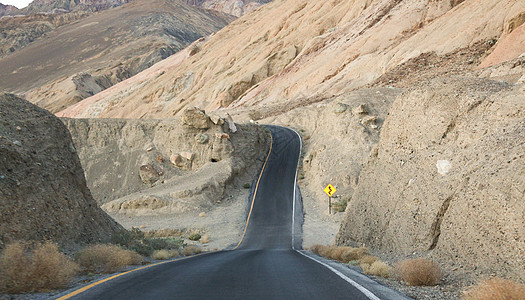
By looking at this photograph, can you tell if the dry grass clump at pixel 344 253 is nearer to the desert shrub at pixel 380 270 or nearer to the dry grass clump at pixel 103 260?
the desert shrub at pixel 380 270

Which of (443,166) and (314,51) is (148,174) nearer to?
(443,166)

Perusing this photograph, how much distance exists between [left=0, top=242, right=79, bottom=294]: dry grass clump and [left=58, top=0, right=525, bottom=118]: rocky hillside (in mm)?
49177

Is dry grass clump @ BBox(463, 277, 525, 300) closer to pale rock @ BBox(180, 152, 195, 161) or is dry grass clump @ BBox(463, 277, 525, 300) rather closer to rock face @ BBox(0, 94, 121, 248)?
rock face @ BBox(0, 94, 121, 248)

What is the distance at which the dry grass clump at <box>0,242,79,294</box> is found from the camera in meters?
6.70

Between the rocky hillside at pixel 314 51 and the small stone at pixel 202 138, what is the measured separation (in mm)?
26571

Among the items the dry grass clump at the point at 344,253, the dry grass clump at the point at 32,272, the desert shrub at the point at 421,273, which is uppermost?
the dry grass clump at the point at 32,272

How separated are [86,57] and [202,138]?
147 m

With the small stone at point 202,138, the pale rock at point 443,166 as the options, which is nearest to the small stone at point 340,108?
the small stone at point 202,138

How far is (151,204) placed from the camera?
34.3 metres

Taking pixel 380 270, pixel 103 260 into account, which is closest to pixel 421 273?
pixel 380 270

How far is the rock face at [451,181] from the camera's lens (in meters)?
7.59

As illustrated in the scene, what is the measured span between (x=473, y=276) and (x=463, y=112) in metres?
6.40

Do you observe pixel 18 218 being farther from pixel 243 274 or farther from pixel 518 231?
pixel 518 231

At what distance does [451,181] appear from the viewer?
1001cm
